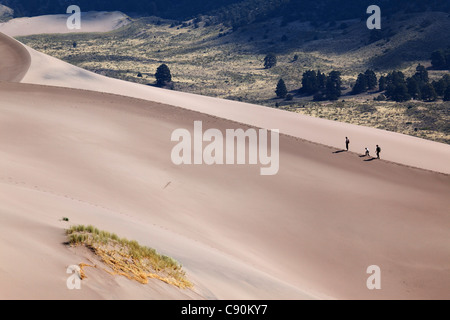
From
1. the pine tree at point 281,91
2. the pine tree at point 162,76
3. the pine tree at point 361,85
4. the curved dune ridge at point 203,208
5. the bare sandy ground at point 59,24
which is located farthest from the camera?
the bare sandy ground at point 59,24

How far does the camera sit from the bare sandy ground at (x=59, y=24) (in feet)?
492

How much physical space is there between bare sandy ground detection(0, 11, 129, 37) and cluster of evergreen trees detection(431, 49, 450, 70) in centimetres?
8098

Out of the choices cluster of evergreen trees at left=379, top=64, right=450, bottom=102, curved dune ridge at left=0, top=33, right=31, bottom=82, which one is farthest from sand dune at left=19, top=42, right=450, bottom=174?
cluster of evergreen trees at left=379, top=64, right=450, bottom=102

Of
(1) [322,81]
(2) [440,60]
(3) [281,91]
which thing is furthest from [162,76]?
(2) [440,60]

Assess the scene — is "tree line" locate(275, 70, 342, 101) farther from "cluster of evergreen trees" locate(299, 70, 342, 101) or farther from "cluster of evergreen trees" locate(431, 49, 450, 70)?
"cluster of evergreen trees" locate(431, 49, 450, 70)

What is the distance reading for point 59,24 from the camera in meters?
157

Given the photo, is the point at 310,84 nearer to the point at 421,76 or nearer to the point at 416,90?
the point at 416,90

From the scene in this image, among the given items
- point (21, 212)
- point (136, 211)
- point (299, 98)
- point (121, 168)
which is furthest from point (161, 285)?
point (299, 98)

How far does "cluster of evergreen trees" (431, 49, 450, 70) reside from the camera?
99500 millimetres

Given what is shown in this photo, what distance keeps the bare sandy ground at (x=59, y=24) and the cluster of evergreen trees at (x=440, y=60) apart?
81.0m

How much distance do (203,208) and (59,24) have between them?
143341mm

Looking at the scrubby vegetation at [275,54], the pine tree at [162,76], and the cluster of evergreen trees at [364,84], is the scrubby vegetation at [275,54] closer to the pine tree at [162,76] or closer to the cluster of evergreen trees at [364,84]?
the cluster of evergreen trees at [364,84]

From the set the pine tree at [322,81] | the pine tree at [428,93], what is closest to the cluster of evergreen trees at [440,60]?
the pine tree at [322,81]
